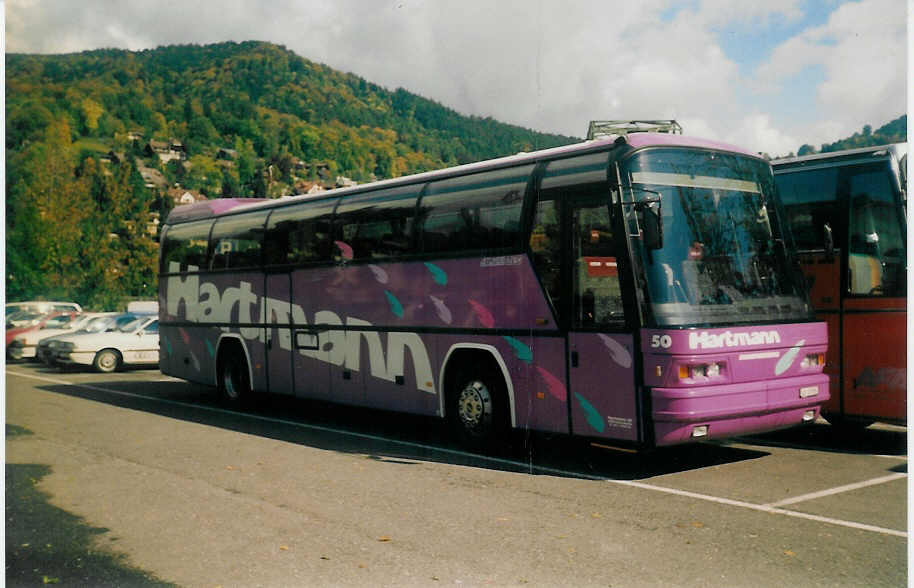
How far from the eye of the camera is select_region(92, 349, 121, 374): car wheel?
2353 centimetres

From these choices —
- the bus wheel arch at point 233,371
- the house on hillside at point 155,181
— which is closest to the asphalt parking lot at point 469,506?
the bus wheel arch at point 233,371

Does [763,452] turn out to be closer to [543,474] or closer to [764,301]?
[764,301]

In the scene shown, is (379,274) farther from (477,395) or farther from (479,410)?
(479,410)

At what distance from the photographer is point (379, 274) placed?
466 inches

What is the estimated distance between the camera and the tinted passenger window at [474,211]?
388 inches

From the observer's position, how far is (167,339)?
17578 millimetres

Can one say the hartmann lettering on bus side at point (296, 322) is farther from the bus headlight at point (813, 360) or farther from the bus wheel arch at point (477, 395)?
the bus headlight at point (813, 360)

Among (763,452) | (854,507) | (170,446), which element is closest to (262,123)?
(170,446)

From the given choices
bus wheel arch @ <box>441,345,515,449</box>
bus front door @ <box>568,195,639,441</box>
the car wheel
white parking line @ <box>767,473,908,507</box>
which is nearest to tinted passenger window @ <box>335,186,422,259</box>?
bus wheel arch @ <box>441,345,515,449</box>

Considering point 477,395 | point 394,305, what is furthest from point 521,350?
point 394,305

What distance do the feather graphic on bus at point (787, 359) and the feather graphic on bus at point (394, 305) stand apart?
185 inches

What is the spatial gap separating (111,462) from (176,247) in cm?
809

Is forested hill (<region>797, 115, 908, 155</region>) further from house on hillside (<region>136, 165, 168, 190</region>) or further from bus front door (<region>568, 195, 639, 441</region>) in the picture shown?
house on hillside (<region>136, 165, 168, 190</region>)

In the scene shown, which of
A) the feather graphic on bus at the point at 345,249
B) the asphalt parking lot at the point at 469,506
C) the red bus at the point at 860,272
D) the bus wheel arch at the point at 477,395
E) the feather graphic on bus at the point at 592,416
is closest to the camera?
the asphalt parking lot at the point at 469,506
